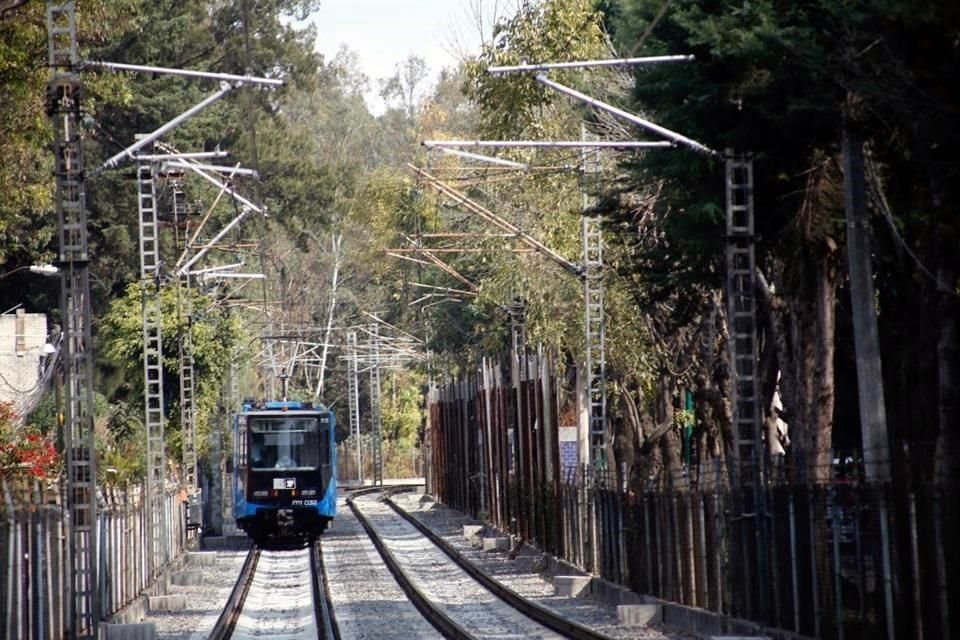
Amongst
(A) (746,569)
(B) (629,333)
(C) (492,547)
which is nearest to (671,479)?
(A) (746,569)

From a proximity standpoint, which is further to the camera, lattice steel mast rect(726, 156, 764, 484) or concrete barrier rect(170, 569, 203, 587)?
concrete barrier rect(170, 569, 203, 587)

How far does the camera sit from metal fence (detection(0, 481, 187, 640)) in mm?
18484

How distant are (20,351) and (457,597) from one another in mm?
29492

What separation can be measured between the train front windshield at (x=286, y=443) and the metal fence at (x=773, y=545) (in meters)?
8.05

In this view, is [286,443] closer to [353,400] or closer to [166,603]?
[166,603]

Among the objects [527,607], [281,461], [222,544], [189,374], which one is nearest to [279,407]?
[281,461]

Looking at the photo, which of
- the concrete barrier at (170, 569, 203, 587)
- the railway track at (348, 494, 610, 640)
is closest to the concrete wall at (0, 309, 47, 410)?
the railway track at (348, 494, 610, 640)

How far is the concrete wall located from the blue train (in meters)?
12.2

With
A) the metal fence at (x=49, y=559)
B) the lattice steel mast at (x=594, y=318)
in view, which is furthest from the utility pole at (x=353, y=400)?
the metal fence at (x=49, y=559)

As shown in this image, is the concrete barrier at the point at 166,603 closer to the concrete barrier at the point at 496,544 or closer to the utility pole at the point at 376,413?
the concrete barrier at the point at 496,544

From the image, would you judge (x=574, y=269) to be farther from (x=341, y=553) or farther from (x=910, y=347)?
(x=341, y=553)

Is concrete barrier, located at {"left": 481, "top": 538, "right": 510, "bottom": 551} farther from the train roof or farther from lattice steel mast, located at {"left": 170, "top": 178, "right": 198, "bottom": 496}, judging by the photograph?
lattice steel mast, located at {"left": 170, "top": 178, "right": 198, "bottom": 496}

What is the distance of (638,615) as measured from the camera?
26.0 meters

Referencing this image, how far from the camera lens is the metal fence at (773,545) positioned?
663 inches
